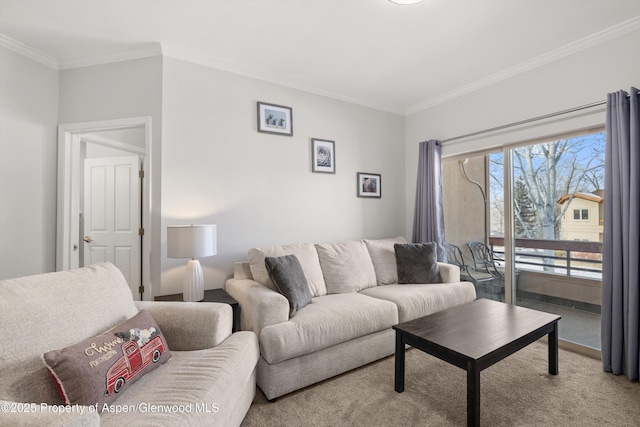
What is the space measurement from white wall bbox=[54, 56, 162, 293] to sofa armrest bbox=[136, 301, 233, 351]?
107cm

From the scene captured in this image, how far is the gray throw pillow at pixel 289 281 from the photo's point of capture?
2320mm

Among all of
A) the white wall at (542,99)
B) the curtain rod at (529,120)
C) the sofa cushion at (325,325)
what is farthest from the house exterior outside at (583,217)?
the sofa cushion at (325,325)

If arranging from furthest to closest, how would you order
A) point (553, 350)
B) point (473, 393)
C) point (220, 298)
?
point (220, 298) < point (553, 350) < point (473, 393)

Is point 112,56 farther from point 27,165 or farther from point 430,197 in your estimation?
point 430,197

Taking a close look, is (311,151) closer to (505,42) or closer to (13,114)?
(505,42)

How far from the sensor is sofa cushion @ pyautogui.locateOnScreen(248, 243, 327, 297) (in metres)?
2.65

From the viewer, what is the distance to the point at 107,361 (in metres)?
1.27

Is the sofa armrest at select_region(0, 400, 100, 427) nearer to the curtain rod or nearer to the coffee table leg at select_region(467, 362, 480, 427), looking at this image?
the coffee table leg at select_region(467, 362, 480, 427)

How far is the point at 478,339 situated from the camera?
1.87m

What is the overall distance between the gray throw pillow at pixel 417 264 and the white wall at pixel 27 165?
11.1ft

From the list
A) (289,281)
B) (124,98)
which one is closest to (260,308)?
(289,281)

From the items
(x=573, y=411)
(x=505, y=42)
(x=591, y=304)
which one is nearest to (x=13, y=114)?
(x=505, y=42)

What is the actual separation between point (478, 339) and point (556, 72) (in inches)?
100

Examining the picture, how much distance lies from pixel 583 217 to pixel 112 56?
4.43m
